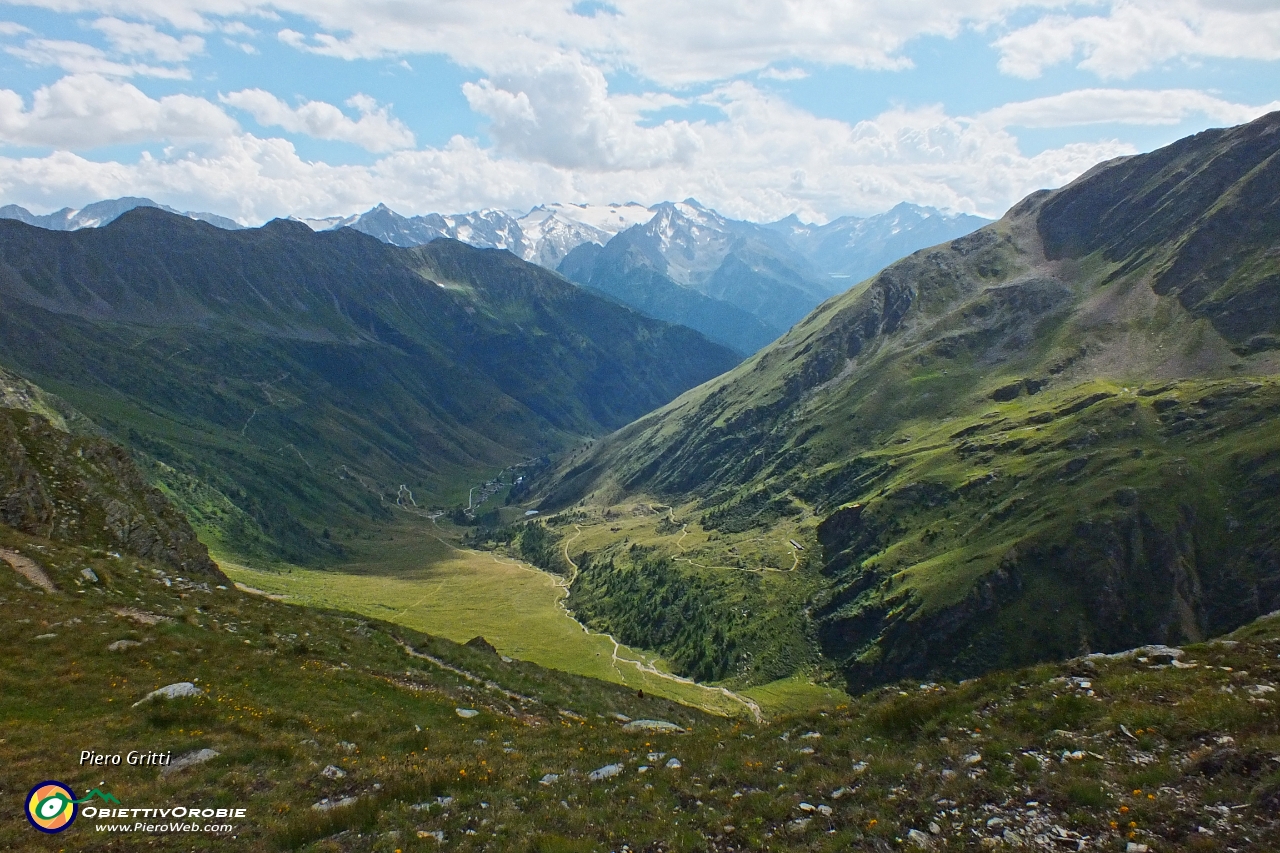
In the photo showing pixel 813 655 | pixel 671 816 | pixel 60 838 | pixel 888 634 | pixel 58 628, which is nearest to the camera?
pixel 60 838

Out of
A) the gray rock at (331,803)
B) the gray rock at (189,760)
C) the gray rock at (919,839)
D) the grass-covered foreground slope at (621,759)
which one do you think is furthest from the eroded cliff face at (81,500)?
the gray rock at (919,839)

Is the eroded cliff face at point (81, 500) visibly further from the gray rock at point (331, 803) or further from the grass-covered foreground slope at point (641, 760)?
the gray rock at point (331, 803)

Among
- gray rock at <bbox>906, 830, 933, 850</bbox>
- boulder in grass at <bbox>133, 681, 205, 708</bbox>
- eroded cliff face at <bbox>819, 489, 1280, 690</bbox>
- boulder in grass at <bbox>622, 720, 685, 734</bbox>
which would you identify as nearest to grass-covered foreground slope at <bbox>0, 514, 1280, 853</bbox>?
gray rock at <bbox>906, 830, 933, 850</bbox>

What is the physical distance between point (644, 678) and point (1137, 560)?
121m

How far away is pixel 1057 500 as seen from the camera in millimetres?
180750

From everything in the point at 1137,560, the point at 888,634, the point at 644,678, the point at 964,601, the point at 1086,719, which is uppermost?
the point at 1086,719

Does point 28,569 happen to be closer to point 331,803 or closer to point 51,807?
point 51,807

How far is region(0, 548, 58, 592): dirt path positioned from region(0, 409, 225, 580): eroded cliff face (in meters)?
9.80

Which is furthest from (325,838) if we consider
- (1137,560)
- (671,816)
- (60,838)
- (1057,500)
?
(1057,500)

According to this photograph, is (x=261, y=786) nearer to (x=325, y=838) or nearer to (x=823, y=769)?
(x=325, y=838)

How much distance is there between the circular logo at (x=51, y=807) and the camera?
1795cm

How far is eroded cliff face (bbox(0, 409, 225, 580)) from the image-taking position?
176ft

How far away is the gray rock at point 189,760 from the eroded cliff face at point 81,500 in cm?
4008

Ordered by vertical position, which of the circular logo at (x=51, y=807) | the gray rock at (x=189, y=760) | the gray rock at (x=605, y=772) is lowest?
the gray rock at (x=189, y=760)
